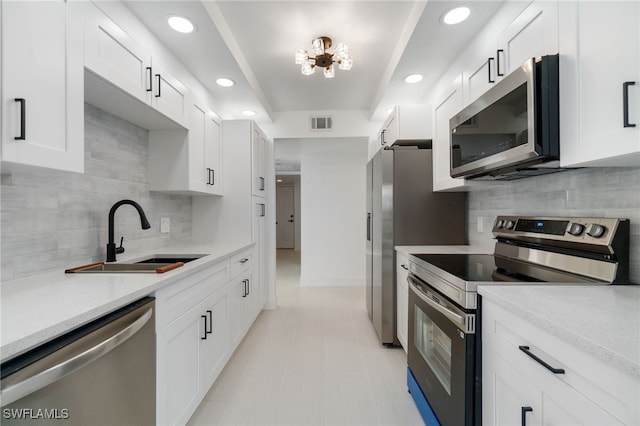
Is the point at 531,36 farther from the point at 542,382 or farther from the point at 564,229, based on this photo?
the point at 542,382

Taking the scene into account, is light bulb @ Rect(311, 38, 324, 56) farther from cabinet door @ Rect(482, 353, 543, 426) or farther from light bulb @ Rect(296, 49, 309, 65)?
cabinet door @ Rect(482, 353, 543, 426)

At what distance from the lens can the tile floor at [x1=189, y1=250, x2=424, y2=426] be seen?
1.62 m

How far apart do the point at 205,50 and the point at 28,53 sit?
4.27ft

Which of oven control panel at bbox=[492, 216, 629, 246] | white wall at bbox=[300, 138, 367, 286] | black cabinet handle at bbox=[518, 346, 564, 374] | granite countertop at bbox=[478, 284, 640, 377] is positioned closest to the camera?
granite countertop at bbox=[478, 284, 640, 377]

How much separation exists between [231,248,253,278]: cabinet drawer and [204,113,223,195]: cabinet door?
26.0 inches

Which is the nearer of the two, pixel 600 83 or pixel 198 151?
pixel 600 83

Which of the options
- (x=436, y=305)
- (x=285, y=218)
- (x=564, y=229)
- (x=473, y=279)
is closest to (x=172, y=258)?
(x=436, y=305)

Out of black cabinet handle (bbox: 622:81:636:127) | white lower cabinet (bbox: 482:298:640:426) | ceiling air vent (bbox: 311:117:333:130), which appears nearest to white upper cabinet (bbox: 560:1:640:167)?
black cabinet handle (bbox: 622:81:636:127)

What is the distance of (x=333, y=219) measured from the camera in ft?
15.6

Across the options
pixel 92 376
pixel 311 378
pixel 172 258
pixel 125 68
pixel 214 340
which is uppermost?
pixel 125 68

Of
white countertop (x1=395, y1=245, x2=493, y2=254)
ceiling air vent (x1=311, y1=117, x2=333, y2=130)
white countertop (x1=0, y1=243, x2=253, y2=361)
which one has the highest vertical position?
ceiling air vent (x1=311, y1=117, x2=333, y2=130)

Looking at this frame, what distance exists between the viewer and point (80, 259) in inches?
59.4

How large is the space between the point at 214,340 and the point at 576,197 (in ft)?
7.04

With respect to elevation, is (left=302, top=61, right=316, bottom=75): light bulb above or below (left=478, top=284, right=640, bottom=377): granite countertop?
above
